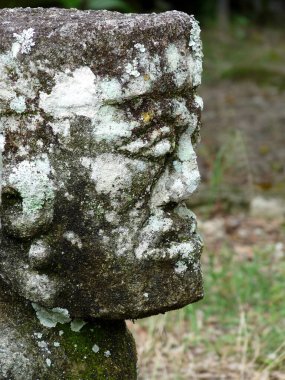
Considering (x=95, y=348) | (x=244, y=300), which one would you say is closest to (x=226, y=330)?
(x=244, y=300)

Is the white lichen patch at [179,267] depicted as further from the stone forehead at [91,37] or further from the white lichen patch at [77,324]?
the stone forehead at [91,37]

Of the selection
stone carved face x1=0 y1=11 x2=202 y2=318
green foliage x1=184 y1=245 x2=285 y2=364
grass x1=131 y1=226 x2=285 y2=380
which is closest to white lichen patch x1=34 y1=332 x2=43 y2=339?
stone carved face x1=0 y1=11 x2=202 y2=318

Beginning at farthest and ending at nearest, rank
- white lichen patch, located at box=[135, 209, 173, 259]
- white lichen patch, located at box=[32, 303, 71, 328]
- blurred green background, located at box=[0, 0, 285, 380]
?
blurred green background, located at box=[0, 0, 285, 380], white lichen patch, located at box=[32, 303, 71, 328], white lichen patch, located at box=[135, 209, 173, 259]

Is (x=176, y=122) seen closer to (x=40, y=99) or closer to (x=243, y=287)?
(x=40, y=99)

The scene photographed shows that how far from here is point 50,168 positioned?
2.03 meters

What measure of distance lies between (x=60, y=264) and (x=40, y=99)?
38 cm

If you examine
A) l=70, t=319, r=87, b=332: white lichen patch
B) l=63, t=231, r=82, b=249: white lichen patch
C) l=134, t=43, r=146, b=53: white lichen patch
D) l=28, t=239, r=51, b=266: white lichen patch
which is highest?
l=134, t=43, r=146, b=53: white lichen patch

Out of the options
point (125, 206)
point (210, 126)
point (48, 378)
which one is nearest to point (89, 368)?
point (48, 378)

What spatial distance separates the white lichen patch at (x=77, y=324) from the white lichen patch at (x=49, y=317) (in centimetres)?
2

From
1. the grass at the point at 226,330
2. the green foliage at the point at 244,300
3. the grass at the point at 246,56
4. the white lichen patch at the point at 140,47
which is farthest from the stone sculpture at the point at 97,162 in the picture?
the grass at the point at 246,56

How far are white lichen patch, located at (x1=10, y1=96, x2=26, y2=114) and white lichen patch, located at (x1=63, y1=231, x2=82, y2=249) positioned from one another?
0.98 feet

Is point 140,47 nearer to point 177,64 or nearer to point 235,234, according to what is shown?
point 177,64

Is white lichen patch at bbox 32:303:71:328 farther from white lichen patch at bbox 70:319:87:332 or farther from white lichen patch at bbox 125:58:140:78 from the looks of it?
white lichen patch at bbox 125:58:140:78

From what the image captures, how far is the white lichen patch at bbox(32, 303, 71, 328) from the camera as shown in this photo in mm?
2203
